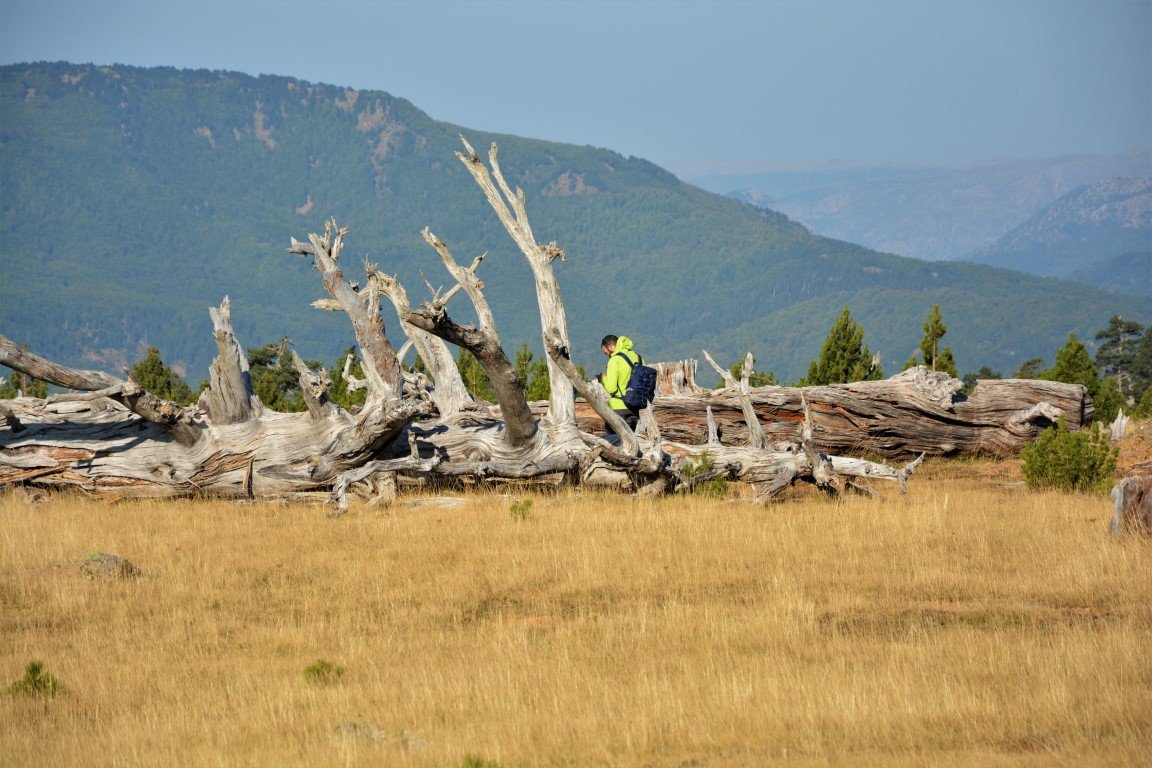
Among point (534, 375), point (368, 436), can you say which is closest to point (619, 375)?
point (368, 436)

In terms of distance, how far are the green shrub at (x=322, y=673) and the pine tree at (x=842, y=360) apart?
21.2 metres

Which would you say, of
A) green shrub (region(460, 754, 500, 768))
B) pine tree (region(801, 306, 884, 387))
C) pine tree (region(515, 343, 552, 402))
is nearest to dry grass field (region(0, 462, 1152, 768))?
green shrub (region(460, 754, 500, 768))

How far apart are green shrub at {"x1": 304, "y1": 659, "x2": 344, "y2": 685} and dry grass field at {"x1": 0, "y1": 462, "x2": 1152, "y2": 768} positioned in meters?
0.02

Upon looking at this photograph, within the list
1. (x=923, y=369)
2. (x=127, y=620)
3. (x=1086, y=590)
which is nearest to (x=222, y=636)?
(x=127, y=620)

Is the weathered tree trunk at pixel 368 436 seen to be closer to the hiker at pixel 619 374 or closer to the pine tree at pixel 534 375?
the hiker at pixel 619 374

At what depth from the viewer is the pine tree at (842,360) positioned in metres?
31.5

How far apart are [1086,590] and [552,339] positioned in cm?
773

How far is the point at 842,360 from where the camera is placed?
3397 centimetres

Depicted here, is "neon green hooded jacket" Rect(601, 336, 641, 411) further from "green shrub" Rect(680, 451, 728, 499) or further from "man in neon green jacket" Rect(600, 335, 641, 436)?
"green shrub" Rect(680, 451, 728, 499)

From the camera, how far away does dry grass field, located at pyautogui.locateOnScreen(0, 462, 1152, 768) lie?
303 inches

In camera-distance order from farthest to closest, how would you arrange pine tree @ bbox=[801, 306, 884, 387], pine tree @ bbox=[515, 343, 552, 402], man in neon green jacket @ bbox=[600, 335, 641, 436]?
1. pine tree @ bbox=[801, 306, 884, 387]
2. pine tree @ bbox=[515, 343, 552, 402]
3. man in neon green jacket @ bbox=[600, 335, 641, 436]

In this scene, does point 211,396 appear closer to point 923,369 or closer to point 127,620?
point 127,620

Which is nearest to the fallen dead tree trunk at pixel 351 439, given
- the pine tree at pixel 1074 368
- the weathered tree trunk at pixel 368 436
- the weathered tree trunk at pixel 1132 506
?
the weathered tree trunk at pixel 368 436

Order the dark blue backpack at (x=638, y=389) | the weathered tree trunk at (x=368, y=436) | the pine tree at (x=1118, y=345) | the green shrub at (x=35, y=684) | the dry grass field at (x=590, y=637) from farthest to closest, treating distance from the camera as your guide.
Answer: the pine tree at (x=1118, y=345), the dark blue backpack at (x=638, y=389), the weathered tree trunk at (x=368, y=436), the green shrub at (x=35, y=684), the dry grass field at (x=590, y=637)
